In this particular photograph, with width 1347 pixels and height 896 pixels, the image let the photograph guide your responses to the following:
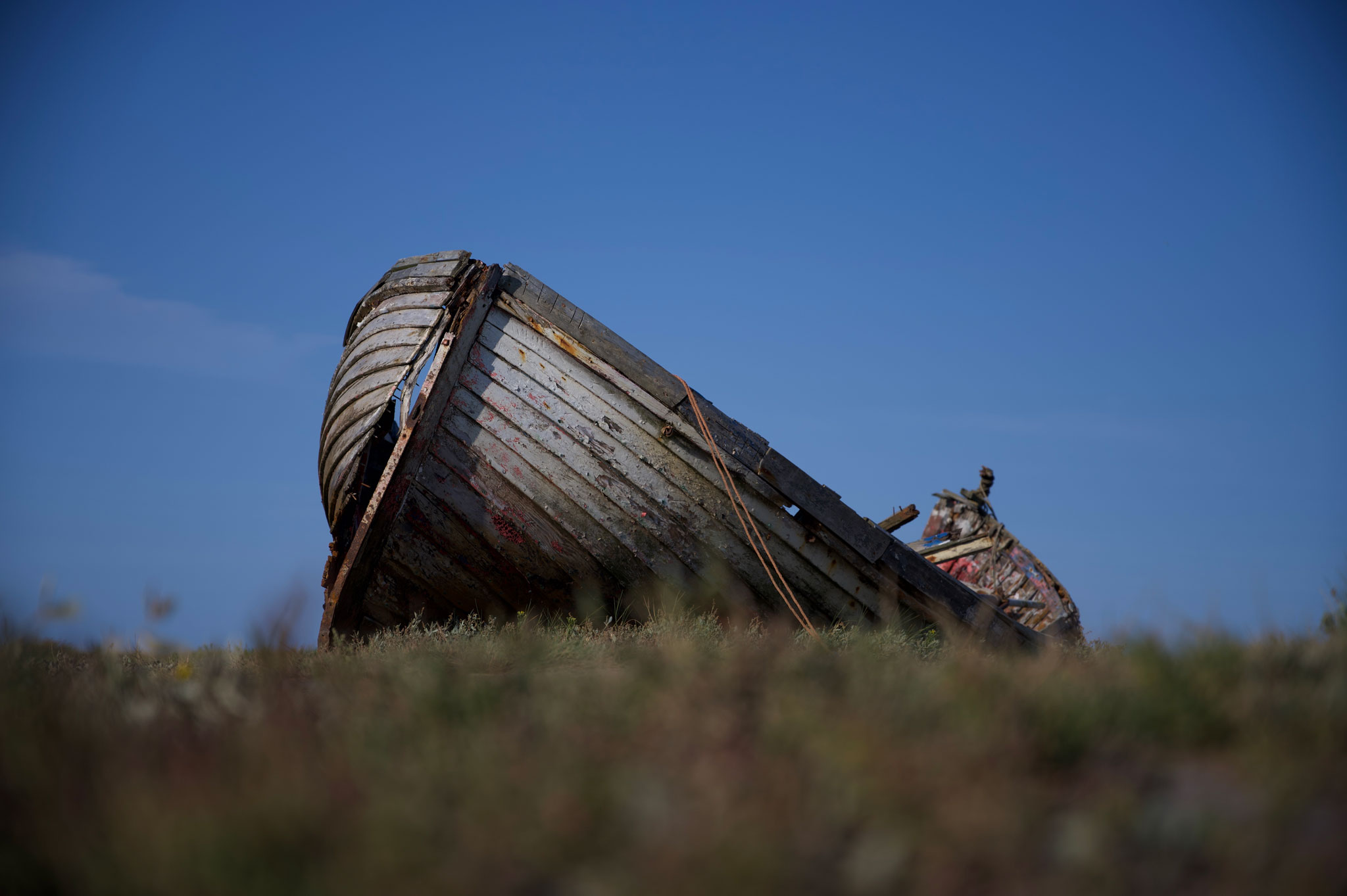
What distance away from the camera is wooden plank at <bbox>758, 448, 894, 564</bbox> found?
5520 millimetres

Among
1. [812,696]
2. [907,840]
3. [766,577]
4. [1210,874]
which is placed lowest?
[1210,874]

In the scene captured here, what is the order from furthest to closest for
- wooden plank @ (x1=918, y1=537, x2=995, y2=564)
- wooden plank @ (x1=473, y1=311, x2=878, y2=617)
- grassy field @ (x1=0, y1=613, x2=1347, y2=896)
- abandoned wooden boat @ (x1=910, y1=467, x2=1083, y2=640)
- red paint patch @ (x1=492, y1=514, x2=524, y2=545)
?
wooden plank @ (x1=918, y1=537, x2=995, y2=564) < abandoned wooden boat @ (x1=910, y1=467, x2=1083, y2=640) < red paint patch @ (x1=492, y1=514, x2=524, y2=545) < wooden plank @ (x1=473, y1=311, x2=878, y2=617) < grassy field @ (x1=0, y1=613, x2=1347, y2=896)

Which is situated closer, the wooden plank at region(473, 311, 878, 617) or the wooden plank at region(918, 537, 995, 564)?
the wooden plank at region(473, 311, 878, 617)

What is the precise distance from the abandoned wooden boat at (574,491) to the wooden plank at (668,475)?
0.01 m

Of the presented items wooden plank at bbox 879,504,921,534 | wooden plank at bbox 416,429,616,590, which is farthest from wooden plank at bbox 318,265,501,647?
wooden plank at bbox 879,504,921,534

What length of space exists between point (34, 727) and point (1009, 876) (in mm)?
2587

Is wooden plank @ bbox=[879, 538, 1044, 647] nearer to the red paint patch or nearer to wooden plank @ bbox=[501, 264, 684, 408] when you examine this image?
wooden plank @ bbox=[501, 264, 684, 408]

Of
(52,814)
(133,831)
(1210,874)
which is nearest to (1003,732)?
(1210,874)

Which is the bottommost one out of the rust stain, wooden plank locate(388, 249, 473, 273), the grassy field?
the grassy field

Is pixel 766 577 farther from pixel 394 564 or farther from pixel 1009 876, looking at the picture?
pixel 1009 876

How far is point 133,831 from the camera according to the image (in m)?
1.68

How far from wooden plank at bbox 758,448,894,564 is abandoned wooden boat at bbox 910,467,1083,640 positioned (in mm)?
5057

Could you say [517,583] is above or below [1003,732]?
above

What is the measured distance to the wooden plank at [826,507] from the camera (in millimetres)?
5520
